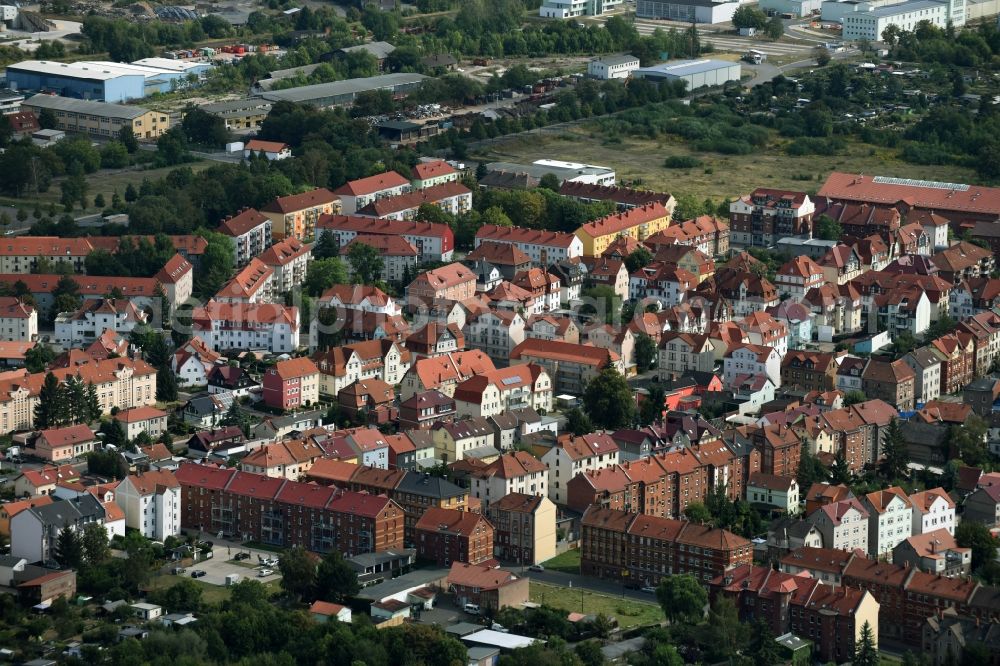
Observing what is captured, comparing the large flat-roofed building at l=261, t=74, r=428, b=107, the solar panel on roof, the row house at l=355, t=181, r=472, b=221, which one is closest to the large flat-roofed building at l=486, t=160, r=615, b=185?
the row house at l=355, t=181, r=472, b=221

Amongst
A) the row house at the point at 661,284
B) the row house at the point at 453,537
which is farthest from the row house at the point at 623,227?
the row house at the point at 453,537

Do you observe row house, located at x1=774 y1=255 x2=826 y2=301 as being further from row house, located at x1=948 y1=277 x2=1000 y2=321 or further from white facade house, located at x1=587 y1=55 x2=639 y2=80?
white facade house, located at x1=587 y1=55 x2=639 y2=80

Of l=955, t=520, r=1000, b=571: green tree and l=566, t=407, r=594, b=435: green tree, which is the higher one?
l=566, t=407, r=594, b=435: green tree

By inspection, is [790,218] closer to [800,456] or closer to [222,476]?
[800,456]

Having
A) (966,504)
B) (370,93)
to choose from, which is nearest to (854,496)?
(966,504)

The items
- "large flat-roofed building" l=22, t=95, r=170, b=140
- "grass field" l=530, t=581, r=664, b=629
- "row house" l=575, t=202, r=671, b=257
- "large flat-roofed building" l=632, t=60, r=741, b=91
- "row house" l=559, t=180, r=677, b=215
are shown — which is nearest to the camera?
"grass field" l=530, t=581, r=664, b=629

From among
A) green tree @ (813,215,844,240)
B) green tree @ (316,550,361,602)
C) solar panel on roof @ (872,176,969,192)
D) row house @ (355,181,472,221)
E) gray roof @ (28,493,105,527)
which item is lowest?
green tree @ (316,550,361,602)

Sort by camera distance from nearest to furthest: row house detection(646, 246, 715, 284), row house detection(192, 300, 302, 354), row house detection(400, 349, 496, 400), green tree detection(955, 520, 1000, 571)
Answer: green tree detection(955, 520, 1000, 571) → row house detection(400, 349, 496, 400) → row house detection(192, 300, 302, 354) → row house detection(646, 246, 715, 284)

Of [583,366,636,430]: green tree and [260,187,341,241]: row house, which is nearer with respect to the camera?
[583,366,636,430]: green tree
